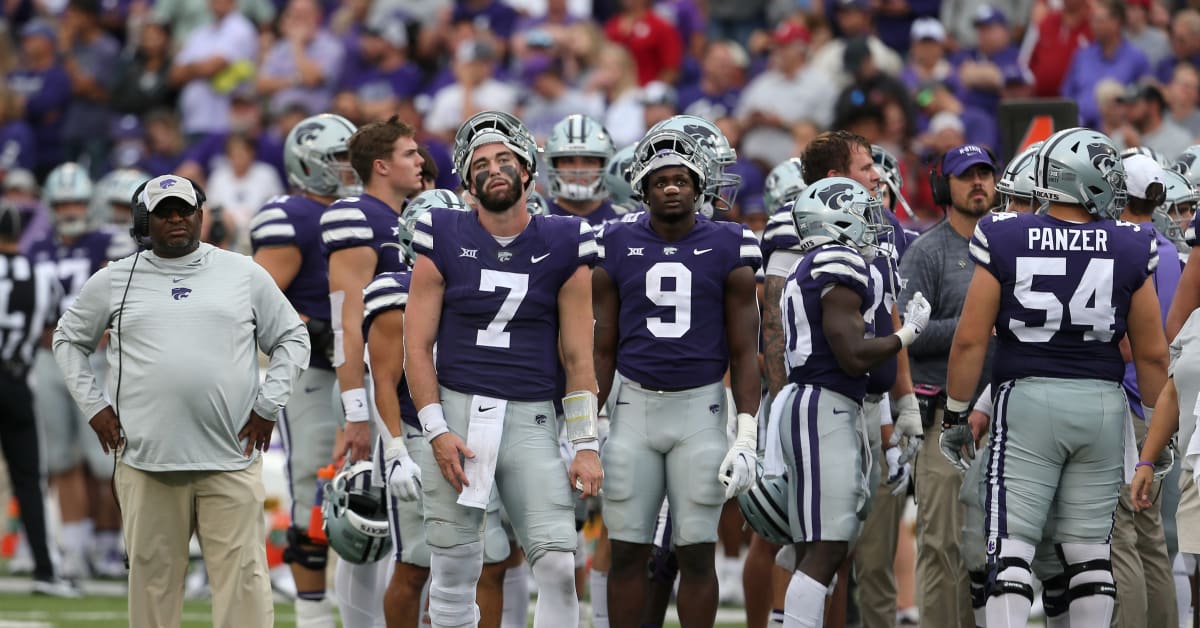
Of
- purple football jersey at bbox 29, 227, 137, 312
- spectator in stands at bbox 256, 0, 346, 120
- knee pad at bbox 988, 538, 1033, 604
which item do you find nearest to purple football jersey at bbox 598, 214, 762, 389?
knee pad at bbox 988, 538, 1033, 604

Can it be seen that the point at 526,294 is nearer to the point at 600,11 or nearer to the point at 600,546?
the point at 600,546

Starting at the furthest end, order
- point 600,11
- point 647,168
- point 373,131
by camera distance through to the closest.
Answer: point 600,11 → point 373,131 → point 647,168

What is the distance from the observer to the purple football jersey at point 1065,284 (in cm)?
679

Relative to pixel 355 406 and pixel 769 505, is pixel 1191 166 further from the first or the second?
pixel 355 406

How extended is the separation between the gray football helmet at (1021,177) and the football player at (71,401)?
6.27 metres

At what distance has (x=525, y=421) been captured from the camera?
679 centimetres

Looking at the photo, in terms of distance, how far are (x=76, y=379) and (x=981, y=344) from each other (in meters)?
3.38

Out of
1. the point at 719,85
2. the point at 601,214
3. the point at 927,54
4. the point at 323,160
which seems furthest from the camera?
the point at 719,85

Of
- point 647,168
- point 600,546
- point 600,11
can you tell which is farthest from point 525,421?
point 600,11

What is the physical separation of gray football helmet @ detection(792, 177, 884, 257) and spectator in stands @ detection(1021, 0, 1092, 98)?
21.3 ft

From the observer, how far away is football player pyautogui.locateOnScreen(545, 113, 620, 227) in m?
8.79

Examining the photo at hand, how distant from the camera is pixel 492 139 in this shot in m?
6.88

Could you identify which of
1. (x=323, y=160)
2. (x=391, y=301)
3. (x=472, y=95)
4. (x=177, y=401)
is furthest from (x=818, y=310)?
(x=472, y=95)

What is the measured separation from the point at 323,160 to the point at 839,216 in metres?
2.63
